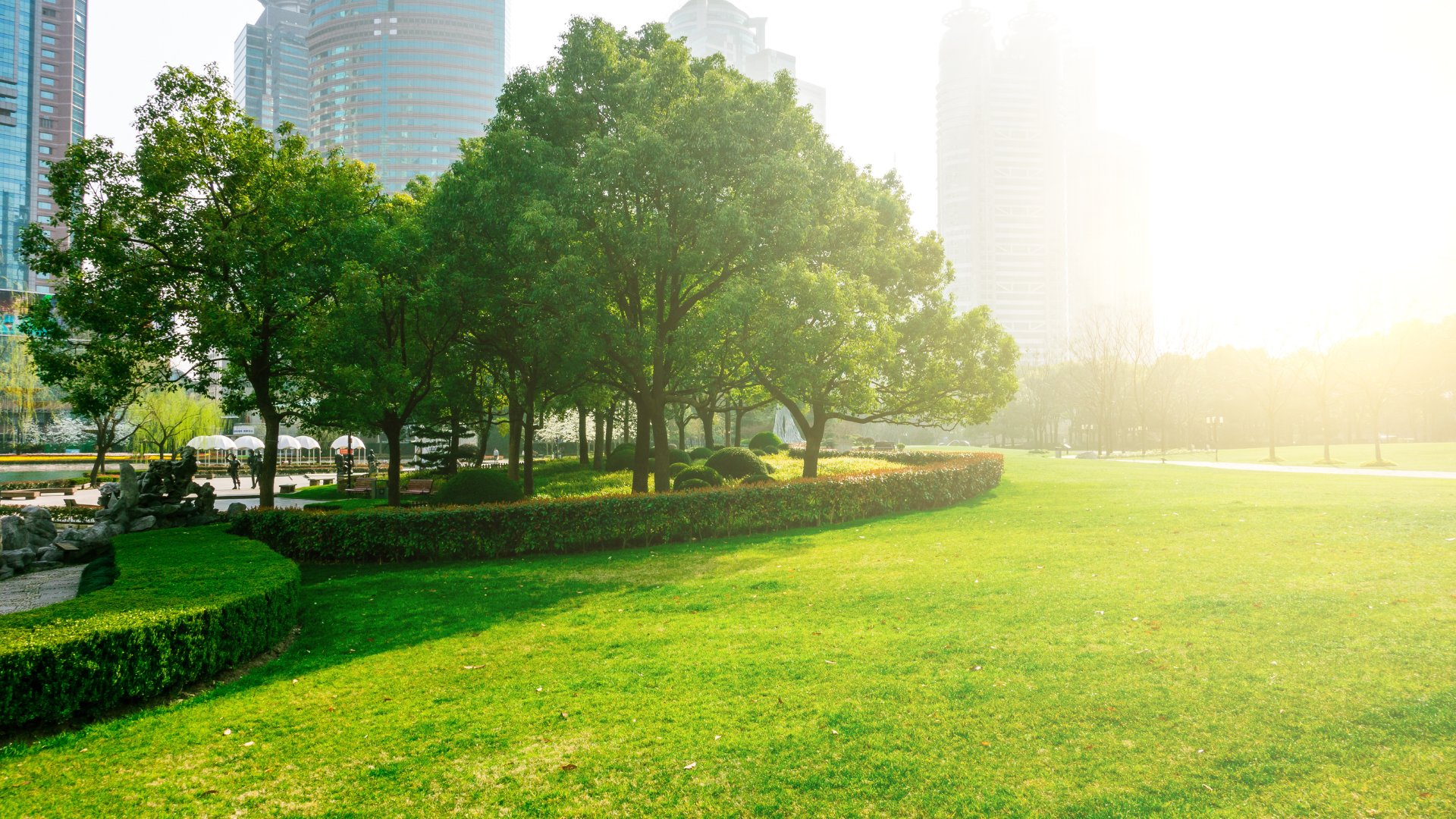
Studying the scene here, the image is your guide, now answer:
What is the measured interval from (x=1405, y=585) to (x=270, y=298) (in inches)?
837

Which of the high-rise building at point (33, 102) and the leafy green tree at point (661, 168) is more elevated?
the high-rise building at point (33, 102)

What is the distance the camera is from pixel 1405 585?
340 inches

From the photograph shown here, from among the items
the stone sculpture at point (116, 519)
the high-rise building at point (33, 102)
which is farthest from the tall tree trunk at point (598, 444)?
the high-rise building at point (33, 102)

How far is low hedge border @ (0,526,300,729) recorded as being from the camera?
18.1 ft

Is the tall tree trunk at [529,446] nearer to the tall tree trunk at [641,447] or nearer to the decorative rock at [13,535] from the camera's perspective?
the tall tree trunk at [641,447]

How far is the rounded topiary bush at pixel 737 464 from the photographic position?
24375 millimetres

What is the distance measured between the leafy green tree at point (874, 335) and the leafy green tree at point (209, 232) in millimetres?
10425

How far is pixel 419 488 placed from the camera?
2598 centimetres

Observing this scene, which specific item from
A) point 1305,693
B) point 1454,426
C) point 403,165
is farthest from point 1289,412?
point 403,165

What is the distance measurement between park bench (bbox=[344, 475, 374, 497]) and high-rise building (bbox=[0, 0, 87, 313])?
142 metres

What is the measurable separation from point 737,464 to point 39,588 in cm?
1779

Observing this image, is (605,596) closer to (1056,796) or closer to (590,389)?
(1056,796)

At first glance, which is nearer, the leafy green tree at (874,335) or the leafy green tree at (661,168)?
the leafy green tree at (661,168)

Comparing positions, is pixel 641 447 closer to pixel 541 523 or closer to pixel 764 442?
pixel 541 523
